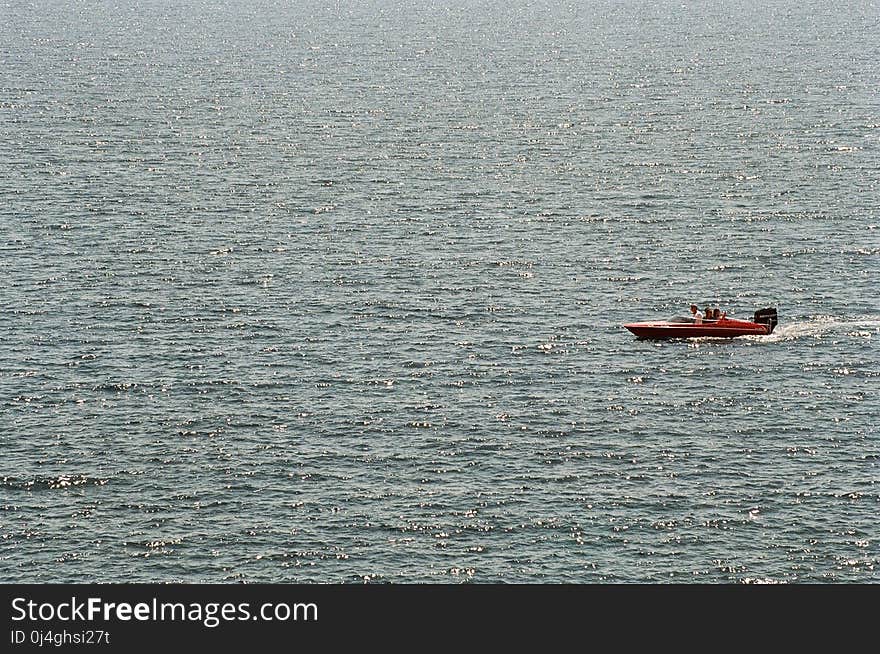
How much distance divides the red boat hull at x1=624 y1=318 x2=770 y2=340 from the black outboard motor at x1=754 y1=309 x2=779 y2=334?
41 cm

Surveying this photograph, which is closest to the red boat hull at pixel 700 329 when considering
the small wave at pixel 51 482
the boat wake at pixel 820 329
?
the boat wake at pixel 820 329

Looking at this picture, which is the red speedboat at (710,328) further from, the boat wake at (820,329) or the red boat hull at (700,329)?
the boat wake at (820,329)

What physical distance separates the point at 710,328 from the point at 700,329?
1032 mm

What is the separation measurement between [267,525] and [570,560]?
2186 centimetres

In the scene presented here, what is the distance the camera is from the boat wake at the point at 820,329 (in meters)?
152

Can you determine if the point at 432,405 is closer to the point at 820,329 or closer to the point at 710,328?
the point at 710,328

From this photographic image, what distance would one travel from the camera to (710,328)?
15288cm

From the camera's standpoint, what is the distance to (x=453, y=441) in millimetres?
128500

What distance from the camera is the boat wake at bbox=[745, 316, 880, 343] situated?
15238 cm

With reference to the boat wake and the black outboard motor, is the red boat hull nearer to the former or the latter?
the black outboard motor

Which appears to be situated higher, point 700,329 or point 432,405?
point 700,329

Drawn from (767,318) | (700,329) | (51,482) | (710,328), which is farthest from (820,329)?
(51,482)
